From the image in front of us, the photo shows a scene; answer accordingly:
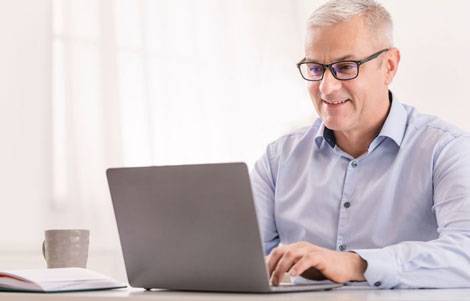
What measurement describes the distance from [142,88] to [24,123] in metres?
0.59

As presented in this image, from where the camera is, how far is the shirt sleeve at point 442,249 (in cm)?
156

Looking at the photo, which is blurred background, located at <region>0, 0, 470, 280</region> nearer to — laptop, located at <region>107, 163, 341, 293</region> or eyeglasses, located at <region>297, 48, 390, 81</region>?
eyeglasses, located at <region>297, 48, 390, 81</region>

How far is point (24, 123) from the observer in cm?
324

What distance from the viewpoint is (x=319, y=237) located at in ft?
7.16

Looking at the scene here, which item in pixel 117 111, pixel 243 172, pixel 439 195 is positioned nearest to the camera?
pixel 243 172

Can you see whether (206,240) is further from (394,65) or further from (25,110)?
(25,110)

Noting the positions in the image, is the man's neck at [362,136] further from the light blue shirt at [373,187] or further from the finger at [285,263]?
the finger at [285,263]

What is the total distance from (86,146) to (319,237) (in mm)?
1532

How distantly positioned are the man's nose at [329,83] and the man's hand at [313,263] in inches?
26.0

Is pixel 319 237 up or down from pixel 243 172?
down

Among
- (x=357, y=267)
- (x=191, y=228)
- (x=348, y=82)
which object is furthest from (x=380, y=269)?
(x=348, y=82)

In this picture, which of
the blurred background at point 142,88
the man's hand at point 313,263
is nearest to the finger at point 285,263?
the man's hand at point 313,263

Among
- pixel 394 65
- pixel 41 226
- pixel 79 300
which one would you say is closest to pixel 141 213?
pixel 79 300

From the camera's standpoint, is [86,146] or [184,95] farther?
[184,95]
